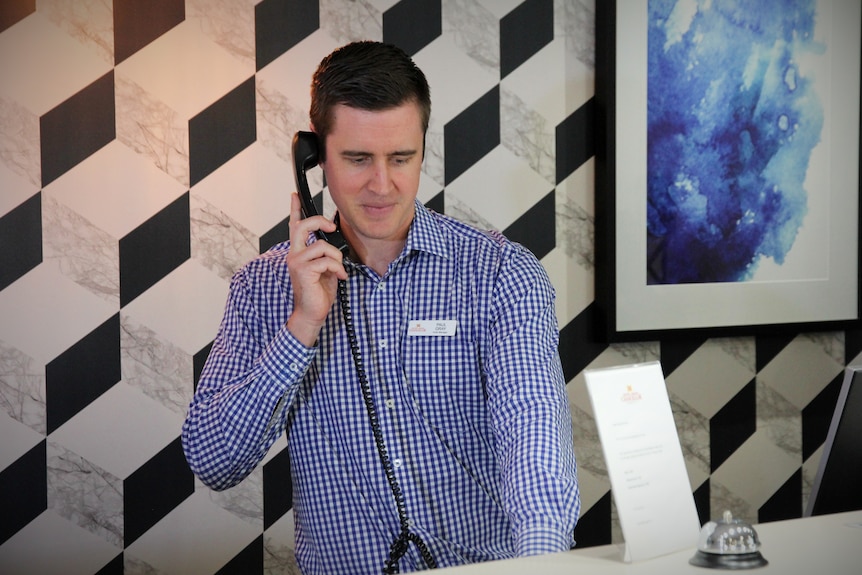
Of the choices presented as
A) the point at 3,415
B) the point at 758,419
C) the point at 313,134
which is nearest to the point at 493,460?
the point at 313,134

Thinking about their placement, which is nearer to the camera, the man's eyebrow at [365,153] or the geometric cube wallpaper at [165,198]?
the man's eyebrow at [365,153]

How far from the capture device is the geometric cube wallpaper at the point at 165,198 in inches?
100

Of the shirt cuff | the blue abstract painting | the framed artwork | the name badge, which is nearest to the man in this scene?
the name badge

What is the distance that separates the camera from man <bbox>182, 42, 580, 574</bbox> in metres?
1.79

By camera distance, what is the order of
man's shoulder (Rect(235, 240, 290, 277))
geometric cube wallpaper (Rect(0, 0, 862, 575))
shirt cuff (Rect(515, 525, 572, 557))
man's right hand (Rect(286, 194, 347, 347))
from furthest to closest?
1. geometric cube wallpaper (Rect(0, 0, 862, 575))
2. man's shoulder (Rect(235, 240, 290, 277))
3. man's right hand (Rect(286, 194, 347, 347))
4. shirt cuff (Rect(515, 525, 572, 557))

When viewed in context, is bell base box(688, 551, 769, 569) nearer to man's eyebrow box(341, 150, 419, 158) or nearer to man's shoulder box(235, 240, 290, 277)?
man's eyebrow box(341, 150, 419, 158)

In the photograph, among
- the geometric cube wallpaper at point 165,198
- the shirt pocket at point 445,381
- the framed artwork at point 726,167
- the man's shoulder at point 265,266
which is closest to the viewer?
the shirt pocket at point 445,381

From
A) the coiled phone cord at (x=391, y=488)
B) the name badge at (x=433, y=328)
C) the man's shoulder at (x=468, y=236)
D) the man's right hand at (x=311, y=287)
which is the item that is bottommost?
the coiled phone cord at (x=391, y=488)

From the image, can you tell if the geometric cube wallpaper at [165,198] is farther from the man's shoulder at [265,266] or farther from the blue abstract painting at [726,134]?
the man's shoulder at [265,266]

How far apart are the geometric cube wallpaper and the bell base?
1.79 m

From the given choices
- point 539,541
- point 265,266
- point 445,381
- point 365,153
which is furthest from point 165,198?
point 539,541

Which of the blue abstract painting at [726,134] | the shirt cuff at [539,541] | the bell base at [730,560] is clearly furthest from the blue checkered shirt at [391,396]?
the blue abstract painting at [726,134]

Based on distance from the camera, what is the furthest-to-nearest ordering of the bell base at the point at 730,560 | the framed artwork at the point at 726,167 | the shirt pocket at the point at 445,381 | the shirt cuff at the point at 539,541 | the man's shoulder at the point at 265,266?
the framed artwork at the point at 726,167 < the man's shoulder at the point at 265,266 < the shirt pocket at the point at 445,381 < the shirt cuff at the point at 539,541 < the bell base at the point at 730,560

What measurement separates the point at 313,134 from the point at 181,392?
3.46ft
